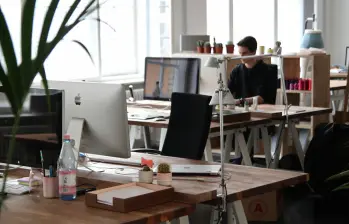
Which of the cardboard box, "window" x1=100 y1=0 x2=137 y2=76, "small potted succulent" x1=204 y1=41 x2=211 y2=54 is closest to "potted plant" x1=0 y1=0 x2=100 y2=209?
the cardboard box

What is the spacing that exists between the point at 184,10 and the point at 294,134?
303cm

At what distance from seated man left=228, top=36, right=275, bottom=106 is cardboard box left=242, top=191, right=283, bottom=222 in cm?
179

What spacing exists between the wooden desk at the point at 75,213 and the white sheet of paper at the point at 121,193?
40mm

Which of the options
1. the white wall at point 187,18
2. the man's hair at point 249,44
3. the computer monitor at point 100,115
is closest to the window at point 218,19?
the white wall at point 187,18

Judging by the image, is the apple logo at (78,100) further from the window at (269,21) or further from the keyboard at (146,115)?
the window at (269,21)

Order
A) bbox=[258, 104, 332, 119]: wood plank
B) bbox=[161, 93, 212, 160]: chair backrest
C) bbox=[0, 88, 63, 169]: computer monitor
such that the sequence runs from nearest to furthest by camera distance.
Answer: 1. bbox=[0, 88, 63, 169]: computer monitor
2. bbox=[161, 93, 212, 160]: chair backrest
3. bbox=[258, 104, 332, 119]: wood plank

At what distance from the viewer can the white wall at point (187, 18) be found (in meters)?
7.98

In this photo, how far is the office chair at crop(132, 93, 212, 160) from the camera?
12.3 feet

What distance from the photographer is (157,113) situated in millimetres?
5289

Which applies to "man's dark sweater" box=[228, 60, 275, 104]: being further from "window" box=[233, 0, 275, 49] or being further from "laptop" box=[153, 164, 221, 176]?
"window" box=[233, 0, 275, 49]

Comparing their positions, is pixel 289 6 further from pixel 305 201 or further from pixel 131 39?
pixel 305 201

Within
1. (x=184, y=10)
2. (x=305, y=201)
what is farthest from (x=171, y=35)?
(x=305, y=201)

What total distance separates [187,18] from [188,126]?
14.5 ft

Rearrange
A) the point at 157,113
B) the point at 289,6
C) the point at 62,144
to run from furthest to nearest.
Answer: the point at 289,6 < the point at 157,113 < the point at 62,144
